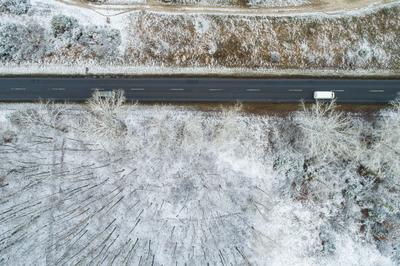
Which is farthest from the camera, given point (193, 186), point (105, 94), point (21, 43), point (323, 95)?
point (323, 95)

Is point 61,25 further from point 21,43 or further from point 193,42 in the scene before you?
point 193,42

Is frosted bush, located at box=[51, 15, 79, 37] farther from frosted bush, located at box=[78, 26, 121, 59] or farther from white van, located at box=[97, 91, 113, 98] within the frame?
white van, located at box=[97, 91, 113, 98]

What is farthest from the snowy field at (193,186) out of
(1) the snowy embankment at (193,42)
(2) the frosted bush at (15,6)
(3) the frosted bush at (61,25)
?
(2) the frosted bush at (15,6)

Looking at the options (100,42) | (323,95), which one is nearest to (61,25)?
(100,42)

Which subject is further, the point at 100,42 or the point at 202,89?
the point at 202,89

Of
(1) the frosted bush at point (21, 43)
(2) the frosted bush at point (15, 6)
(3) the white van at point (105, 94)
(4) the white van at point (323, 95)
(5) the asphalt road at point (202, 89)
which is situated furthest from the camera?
(4) the white van at point (323, 95)

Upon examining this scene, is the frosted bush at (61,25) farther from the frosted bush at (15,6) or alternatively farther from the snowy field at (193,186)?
the snowy field at (193,186)
